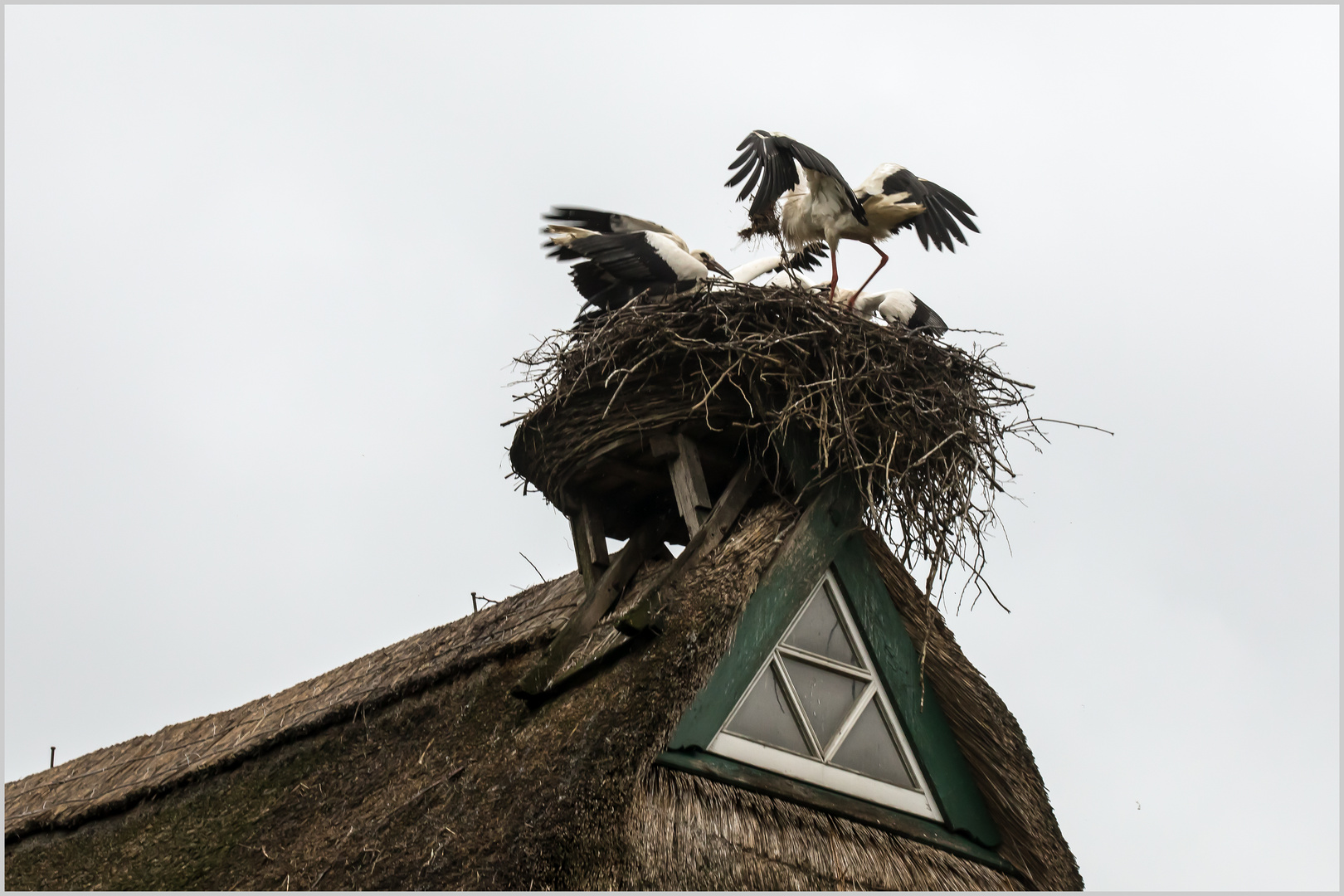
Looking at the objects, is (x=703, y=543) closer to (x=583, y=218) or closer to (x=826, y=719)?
(x=826, y=719)

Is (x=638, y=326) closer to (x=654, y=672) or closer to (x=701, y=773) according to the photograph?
(x=654, y=672)

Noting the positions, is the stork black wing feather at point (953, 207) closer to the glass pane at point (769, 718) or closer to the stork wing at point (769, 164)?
the stork wing at point (769, 164)

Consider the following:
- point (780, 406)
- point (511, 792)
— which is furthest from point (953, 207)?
point (511, 792)

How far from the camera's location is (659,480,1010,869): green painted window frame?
15.7 feet

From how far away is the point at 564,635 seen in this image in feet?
17.4

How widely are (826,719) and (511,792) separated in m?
1.29

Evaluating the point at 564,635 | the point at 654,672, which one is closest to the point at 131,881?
the point at 564,635

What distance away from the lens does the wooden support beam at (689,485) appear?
5.28 meters

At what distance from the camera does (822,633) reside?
17.5 ft

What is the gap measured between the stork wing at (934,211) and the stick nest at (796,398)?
1474mm

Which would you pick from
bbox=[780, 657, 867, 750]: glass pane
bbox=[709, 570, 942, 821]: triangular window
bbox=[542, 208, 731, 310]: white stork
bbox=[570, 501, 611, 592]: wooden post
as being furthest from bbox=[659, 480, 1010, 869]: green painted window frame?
bbox=[542, 208, 731, 310]: white stork

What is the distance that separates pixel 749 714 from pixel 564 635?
0.85 meters

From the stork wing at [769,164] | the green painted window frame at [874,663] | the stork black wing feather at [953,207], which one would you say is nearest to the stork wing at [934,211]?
the stork black wing feather at [953,207]

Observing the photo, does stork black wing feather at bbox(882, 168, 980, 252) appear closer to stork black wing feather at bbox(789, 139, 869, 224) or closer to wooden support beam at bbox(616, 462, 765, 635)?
stork black wing feather at bbox(789, 139, 869, 224)
